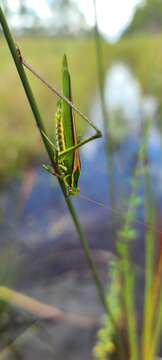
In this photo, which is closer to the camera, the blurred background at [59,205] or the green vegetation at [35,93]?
the blurred background at [59,205]

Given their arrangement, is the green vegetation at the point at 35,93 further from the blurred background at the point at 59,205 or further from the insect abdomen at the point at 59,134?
the insect abdomen at the point at 59,134

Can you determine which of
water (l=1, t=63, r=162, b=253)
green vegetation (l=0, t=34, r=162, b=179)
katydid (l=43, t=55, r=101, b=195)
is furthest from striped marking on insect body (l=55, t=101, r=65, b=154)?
water (l=1, t=63, r=162, b=253)

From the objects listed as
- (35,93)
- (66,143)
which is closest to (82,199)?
(66,143)

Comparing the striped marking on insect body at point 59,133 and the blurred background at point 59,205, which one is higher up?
the blurred background at point 59,205

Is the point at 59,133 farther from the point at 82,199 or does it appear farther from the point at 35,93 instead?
the point at 35,93

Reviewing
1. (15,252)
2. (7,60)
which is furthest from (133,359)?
(7,60)

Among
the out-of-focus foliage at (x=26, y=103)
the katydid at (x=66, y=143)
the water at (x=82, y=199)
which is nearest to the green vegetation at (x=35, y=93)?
the out-of-focus foliage at (x=26, y=103)

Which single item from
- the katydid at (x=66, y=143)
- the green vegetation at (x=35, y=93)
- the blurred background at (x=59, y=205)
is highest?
the green vegetation at (x=35, y=93)

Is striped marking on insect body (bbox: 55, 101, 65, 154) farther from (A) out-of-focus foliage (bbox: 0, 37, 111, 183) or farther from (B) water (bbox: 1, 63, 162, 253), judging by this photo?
(B) water (bbox: 1, 63, 162, 253)
